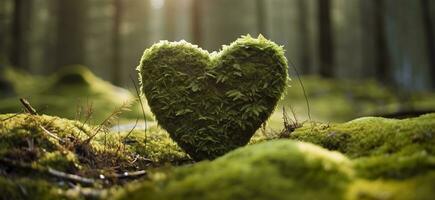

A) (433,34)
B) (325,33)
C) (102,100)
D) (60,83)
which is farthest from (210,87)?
(433,34)

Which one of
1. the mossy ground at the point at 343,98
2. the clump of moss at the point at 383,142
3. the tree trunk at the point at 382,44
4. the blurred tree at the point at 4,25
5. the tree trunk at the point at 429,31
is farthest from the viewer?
the blurred tree at the point at 4,25

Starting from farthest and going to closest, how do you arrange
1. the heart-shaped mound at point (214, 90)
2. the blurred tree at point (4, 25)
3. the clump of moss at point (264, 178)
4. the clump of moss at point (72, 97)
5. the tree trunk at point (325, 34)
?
the blurred tree at point (4, 25)
the tree trunk at point (325, 34)
the clump of moss at point (72, 97)
the heart-shaped mound at point (214, 90)
the clump of moss at point (264, 178)

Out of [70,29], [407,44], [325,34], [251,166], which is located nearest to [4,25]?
[70,29]

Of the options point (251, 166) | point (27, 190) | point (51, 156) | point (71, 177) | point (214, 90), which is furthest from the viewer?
point (214, 90)

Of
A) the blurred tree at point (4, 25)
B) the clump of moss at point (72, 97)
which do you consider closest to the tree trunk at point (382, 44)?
the clump of moss at point (72, 97)

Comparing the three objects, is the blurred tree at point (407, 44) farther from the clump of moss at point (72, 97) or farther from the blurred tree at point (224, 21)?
the blurred tree at point (224, 21)

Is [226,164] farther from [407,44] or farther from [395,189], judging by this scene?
[407,44]
